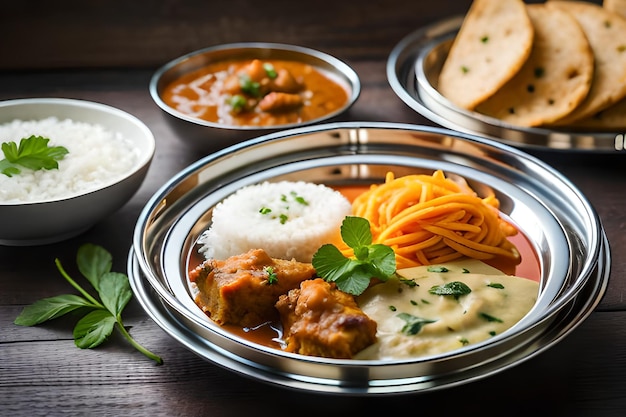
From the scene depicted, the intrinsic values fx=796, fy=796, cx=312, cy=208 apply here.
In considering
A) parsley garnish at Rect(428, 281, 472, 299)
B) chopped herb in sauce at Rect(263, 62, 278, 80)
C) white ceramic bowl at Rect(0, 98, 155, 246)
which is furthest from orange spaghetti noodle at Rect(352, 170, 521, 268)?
chopped herb in sauce at Rect(263, 62, 278, 80)

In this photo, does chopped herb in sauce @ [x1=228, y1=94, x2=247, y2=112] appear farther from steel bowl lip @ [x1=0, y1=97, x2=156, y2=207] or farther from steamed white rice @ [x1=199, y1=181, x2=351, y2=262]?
steamed white rice @ [x1=199, y1=181, x2=351, y2=262]

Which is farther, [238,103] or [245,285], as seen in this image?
[238,103]

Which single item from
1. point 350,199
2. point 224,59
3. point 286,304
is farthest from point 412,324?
point 224,59

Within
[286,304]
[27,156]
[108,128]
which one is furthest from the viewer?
[108,128]

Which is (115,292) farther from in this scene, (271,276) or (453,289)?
(453,289)

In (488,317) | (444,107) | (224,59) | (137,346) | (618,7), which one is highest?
(618,7)

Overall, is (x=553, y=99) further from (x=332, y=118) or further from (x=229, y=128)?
(x=229, y=128)

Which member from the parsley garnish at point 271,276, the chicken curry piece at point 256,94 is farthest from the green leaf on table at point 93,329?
the chicken curry piece at point 256,94
